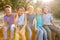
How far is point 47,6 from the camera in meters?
2.54

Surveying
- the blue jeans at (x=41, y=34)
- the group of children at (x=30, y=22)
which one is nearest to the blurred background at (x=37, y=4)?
the group of children at (x=30, y=22)

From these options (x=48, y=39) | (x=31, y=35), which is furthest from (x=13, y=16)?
(x=48, y=39)

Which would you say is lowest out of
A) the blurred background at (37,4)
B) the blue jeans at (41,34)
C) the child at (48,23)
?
the blue jeans at (41,34)

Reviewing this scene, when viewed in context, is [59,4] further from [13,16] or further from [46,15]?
[13,16]

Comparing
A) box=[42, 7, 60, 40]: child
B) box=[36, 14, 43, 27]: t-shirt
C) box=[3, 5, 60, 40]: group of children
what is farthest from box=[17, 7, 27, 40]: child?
box=[42, 7, 60, 40]: child

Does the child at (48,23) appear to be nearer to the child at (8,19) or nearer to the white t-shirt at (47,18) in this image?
the white t-shirt at (47,18)

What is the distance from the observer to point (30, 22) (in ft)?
8.30

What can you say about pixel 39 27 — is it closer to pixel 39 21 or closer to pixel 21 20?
pixel 39 21

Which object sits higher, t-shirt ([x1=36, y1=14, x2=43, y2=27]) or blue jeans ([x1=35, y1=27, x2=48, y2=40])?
t-shirt ([x1=36, y1=14, x2=43, y2=27])

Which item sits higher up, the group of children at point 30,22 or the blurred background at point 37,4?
the blurred background at point 37,4

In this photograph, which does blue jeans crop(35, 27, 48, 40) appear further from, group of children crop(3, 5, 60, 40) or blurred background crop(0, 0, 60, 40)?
blurred background crop(0, 0, 60, 40)

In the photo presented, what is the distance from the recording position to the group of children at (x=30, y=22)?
2523 millimetres

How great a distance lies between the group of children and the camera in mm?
2523

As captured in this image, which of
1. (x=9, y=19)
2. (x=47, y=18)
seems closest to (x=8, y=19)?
(x=9, y=19)
